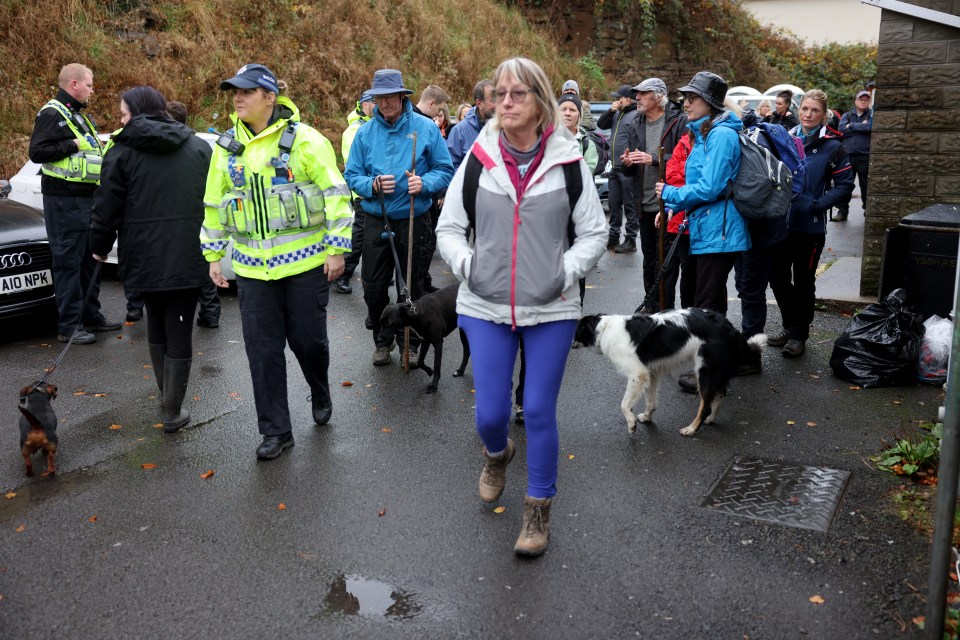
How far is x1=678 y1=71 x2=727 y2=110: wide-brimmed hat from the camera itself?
5855 millimetres

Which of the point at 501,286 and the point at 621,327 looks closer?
the point at 501,286

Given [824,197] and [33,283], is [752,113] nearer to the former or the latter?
[824,197]

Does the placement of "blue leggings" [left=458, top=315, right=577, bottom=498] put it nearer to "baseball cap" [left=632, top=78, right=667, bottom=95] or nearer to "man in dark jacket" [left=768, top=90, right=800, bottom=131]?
"baseball cap" [left=632, top=78, right=667, bottom=95]

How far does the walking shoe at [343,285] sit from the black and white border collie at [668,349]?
4853 mm

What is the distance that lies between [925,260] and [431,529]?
15.1 feet

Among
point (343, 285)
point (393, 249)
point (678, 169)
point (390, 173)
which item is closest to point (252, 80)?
point (390, 173)

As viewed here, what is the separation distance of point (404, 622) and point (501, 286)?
4.72ft

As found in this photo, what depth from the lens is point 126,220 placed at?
17.6 feet

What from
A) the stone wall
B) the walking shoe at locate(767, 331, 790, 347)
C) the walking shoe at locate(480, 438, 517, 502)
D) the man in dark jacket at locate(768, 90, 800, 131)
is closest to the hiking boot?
the walking shoe at locate(480, 438, 517, 502)

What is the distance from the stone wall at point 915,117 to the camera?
758 cm

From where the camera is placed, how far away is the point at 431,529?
4.20 metres

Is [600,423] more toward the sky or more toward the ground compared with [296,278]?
more toward the ground

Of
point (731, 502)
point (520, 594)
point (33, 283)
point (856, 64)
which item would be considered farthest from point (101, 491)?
point (856, 64)

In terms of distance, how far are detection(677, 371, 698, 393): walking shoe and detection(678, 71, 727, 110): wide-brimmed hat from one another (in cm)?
196
